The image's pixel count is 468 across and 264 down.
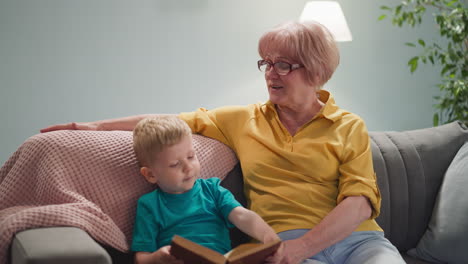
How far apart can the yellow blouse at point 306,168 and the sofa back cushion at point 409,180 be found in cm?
34

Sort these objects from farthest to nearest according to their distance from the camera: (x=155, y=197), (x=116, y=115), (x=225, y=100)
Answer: (x=225, y=100)
(x=116, y=115)
(x=155, y=197)

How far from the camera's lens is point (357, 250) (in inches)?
65.2

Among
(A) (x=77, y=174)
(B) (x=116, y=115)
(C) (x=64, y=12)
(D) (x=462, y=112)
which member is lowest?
(D) (x=462, y=112)

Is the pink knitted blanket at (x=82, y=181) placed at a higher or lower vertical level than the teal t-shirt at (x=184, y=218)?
higher

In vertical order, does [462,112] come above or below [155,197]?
below

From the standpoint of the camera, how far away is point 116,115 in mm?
2955

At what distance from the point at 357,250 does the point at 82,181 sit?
83 cm

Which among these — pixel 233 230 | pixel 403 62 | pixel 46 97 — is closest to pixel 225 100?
pixel 46 97

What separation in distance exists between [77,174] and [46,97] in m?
1.35

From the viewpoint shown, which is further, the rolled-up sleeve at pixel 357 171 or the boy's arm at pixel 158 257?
the rolled-up sleeve at pixel 357 171

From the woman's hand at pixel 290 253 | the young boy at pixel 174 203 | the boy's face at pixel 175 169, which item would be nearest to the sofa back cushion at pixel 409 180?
the woman's hand at pixel 290 253

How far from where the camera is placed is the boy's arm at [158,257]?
1356mm

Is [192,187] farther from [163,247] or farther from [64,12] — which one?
[64,12]

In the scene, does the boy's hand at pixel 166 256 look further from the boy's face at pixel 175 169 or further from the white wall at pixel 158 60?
the white wall at pixel 158 60
